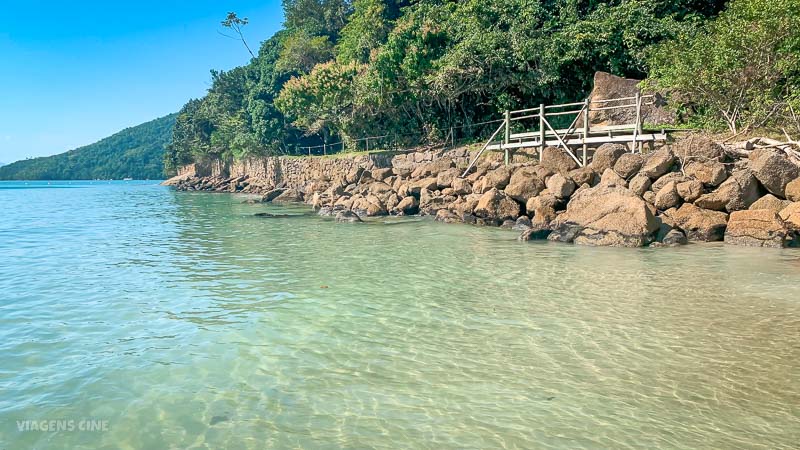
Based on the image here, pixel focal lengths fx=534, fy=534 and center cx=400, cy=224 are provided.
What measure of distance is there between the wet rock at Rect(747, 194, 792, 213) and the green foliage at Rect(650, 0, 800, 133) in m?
4.37

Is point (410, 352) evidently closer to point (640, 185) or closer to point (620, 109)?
point (640, 185)

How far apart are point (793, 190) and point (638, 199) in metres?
3.57

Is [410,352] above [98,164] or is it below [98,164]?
below

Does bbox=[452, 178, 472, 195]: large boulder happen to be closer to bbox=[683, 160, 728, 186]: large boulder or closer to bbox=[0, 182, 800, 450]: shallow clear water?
bbox=[683, 160, 728, 186]: large boulder

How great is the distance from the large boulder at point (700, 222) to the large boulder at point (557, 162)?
4687mm

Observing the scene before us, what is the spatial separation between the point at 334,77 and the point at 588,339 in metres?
28.6

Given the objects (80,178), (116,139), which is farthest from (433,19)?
→ (116,139)

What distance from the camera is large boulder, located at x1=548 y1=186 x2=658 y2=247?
12.7 m

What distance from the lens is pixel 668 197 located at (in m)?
14.1

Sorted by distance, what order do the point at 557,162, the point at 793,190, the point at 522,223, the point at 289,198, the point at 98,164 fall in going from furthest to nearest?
the point at 98,164 < the point at 289,198 < the point at 557,162 < the point at 522,223 < the point at 793,190

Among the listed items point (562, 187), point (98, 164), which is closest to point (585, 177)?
point (562, 187)

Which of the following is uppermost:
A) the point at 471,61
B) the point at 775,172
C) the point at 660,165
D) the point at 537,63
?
the point at 471,61

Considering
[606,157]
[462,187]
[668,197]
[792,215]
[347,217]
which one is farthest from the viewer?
[462,187]

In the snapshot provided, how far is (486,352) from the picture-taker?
5.92m
